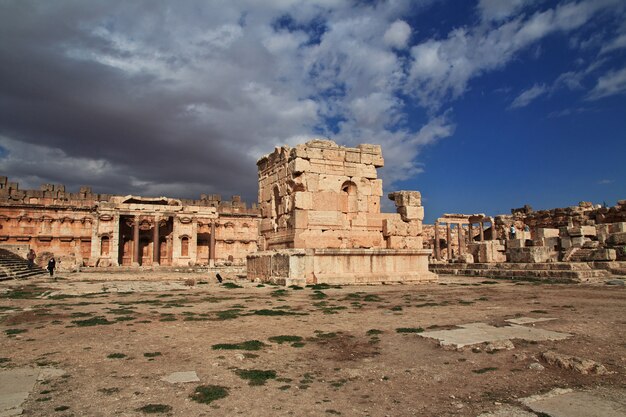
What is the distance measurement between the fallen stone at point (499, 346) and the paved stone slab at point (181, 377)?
344cm

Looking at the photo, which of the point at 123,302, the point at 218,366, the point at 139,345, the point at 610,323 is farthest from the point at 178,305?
the point at 610,323

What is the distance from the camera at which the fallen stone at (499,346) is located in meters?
5.12

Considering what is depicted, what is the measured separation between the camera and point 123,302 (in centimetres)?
1042

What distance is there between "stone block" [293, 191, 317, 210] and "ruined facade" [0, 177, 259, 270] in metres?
29.7

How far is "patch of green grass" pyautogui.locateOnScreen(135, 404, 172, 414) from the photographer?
3.39m

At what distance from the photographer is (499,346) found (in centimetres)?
517

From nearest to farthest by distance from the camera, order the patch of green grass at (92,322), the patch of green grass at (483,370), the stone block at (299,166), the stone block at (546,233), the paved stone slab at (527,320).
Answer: the patch of green grass at (483,370) < the paved stone slab at (527,320) < the patch of green grass at (92,322) < the stone block at (299,166) < the stone block at (546,233)

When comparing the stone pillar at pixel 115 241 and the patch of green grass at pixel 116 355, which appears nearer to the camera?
the patch of green grass at pixel 116 355

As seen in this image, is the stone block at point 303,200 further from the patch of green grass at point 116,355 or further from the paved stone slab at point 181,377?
the paved stone slab at point 181,377

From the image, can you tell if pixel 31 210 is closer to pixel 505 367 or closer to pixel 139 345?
pixel 139 345

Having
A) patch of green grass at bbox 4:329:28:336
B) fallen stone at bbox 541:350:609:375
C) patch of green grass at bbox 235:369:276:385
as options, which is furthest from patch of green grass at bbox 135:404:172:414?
patch of green grass at bbox 4:329:28:336

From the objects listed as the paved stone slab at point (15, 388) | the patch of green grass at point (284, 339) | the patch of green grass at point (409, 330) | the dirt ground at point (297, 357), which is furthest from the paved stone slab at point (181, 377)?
the patch of green grass at point (409, 330)

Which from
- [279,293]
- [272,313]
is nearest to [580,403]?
[272,313]

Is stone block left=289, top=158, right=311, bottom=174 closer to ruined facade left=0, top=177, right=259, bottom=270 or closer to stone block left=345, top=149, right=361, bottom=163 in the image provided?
stone block left=345, top=149, right=361, bottom=163
